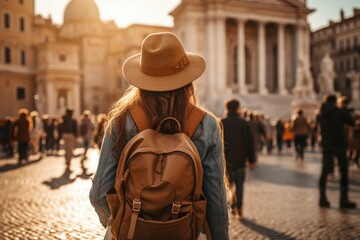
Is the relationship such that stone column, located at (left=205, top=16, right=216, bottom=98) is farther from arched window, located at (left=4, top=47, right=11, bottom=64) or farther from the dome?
the dome

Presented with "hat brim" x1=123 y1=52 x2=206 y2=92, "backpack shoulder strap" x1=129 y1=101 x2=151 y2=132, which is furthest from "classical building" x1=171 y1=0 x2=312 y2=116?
"backpack shoulder strap" x1=129 y1=101 x2=151 y2=132

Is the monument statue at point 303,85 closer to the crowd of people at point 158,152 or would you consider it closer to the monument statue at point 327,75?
the monument statue at point 327,75

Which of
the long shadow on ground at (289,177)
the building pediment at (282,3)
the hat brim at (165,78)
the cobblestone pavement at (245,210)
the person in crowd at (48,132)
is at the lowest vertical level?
the long shadow on ground at (289,177)

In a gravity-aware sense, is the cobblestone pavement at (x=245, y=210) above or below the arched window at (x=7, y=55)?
below

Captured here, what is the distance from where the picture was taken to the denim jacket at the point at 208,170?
7.18 ft

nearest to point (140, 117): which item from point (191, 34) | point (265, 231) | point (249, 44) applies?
point (265, 231)

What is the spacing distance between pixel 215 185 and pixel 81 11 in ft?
208

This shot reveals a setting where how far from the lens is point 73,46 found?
4547 cm

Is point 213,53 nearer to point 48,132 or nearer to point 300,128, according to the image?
point 48,132

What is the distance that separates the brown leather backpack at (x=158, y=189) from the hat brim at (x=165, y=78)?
273 millimetres

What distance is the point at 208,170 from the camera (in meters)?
2.21

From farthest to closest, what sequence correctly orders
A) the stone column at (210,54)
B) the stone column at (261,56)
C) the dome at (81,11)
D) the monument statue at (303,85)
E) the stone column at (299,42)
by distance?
1. the dome at (81,11)
2. the stone column at (299,42)
3. the stone column at (261,56)
4. the stone column at (210,54)
5. the monument statue at (303,85)

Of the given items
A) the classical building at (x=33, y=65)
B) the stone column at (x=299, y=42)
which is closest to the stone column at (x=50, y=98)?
the classical building at (x=33, y=65)

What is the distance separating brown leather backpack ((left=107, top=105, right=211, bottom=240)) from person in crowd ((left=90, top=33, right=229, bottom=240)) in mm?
210
